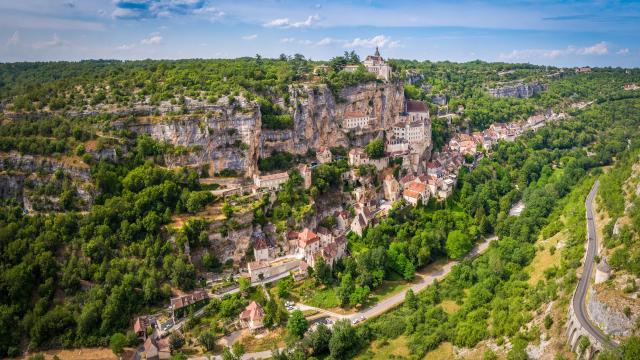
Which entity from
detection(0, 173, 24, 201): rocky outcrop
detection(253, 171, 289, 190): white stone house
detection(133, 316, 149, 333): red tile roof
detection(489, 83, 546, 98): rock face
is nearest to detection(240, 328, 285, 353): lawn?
detection(133, 316, 149, 333): red tile roof

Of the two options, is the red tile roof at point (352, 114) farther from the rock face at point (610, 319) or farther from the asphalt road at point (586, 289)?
the rock face at point (610, 319)

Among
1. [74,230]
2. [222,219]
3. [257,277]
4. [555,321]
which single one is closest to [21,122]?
[74,230]

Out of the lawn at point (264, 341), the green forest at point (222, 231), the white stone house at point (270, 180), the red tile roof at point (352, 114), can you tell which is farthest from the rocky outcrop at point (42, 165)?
the red tile roof at point (352, 114)

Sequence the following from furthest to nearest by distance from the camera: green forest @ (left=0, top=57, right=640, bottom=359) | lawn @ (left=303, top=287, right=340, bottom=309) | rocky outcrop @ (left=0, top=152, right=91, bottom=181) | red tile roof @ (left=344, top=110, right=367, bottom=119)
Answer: red tile roof @ (left=344, top=110, right=367, bottom=119) → rocky outcrop @ (left=0, top=152, right=91, bottom=181) → lawn @ (left=303, top=287, right=340, bottom=309) → green forest @ (left=0, top=57, right=640, bottom=359)

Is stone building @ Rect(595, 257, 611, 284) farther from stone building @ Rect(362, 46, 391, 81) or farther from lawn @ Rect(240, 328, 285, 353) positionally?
stone building @ Rect(362, 46, 391, 81)

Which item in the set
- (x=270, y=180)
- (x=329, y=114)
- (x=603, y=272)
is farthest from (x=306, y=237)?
(x=603, y=272)

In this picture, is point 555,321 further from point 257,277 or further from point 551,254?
point 257,277
